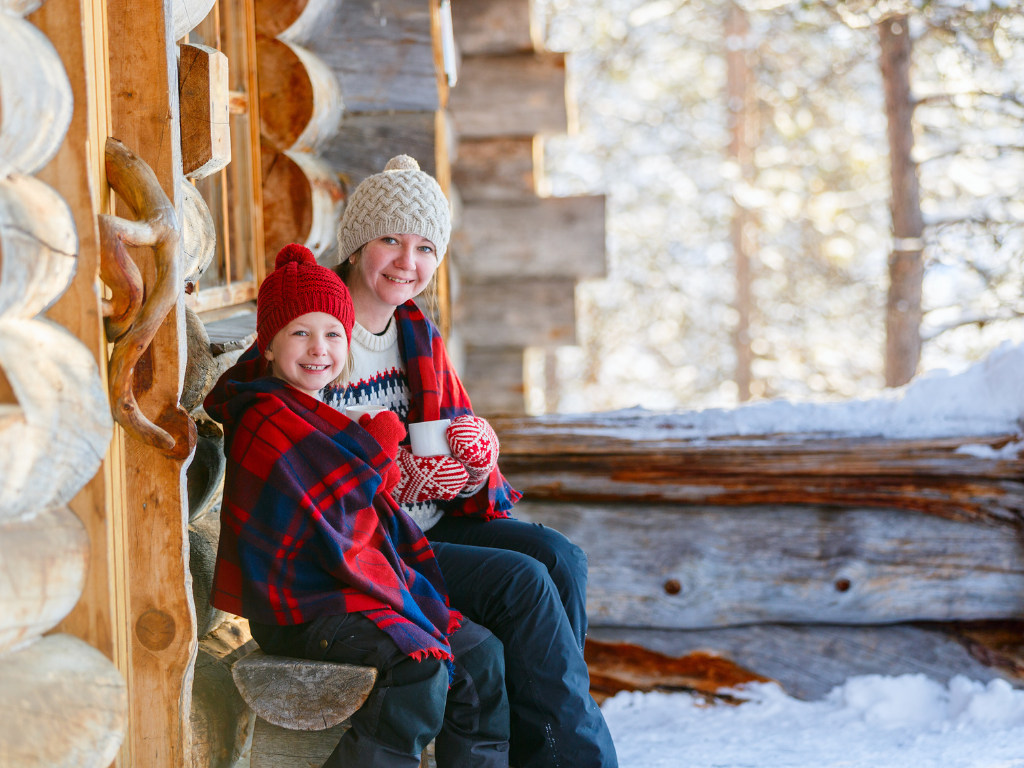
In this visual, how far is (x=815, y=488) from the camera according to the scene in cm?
325

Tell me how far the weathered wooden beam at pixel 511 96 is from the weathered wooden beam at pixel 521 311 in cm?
83

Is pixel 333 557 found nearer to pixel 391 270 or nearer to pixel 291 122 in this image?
pixel 391 270

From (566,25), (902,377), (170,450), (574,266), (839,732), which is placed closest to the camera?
(170,450)

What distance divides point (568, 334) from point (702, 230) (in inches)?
257

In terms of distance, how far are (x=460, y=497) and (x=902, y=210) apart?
19.4 ft

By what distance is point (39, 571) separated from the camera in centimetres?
132

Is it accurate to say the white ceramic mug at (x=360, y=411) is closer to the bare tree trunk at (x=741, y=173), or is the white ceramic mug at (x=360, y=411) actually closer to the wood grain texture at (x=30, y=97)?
the wood grain texture at (x=30, y=97)

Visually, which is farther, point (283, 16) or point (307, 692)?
point (283, 16)

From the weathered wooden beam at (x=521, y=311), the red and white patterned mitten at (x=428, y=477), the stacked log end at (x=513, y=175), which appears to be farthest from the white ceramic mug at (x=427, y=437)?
the weathered wooden beam at (x=521, y=311)

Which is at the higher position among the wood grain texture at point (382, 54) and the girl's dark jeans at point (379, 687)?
the wood grain texture at point (382, 54)

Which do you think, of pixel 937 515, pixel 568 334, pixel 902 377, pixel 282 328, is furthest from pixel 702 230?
pixel 282 328

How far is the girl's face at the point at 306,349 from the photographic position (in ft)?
6.36

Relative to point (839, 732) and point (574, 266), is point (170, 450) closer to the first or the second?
point (839, 732)

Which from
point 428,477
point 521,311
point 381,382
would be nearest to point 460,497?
point 428,477
